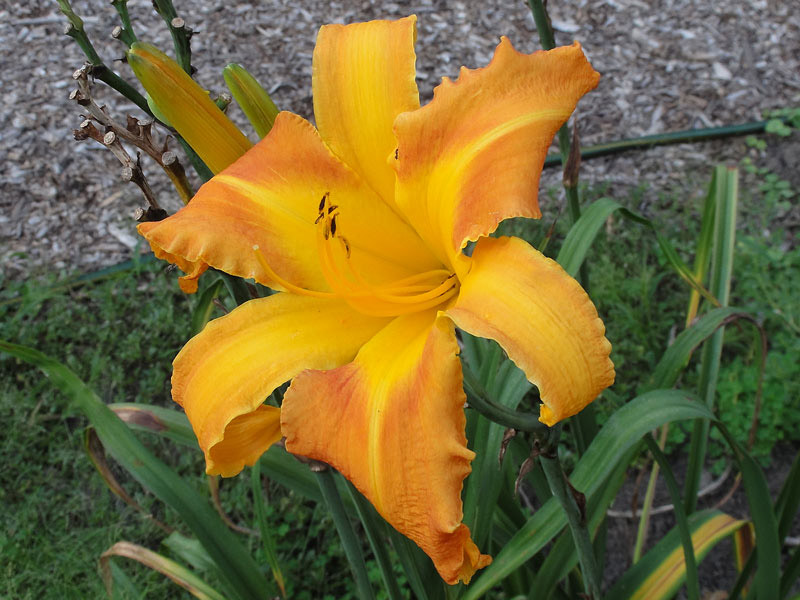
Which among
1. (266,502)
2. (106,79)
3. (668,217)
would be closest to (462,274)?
(106,79)

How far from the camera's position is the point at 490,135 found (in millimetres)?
831

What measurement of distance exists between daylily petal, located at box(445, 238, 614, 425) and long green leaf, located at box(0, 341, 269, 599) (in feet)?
2.60

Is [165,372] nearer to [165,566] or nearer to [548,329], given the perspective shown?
[165,566]

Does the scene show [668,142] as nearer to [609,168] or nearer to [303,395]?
[609,168]

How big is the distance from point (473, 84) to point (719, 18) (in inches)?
113

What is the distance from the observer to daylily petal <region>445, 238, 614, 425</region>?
728mm

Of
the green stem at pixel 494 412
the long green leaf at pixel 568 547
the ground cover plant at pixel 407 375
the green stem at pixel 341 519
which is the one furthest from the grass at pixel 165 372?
the green stem at pixel 494 412

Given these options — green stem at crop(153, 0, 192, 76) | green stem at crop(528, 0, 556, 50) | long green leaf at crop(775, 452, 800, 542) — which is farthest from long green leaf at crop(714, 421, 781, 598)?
green stem at crop(153, 0, 192, 76)

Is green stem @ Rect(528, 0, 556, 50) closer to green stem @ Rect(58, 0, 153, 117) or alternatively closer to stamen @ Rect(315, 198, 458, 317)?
stamen @ Rect(315, 198, 458, 317)

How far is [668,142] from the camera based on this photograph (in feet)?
9.61

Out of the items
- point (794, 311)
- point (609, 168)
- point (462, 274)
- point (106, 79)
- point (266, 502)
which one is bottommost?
point (266, 502)

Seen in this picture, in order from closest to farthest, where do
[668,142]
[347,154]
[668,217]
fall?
1. [347,154]
2. [668,217]
3. [668,142]

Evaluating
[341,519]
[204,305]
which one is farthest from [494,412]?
[204,305]

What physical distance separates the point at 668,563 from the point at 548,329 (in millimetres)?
900
